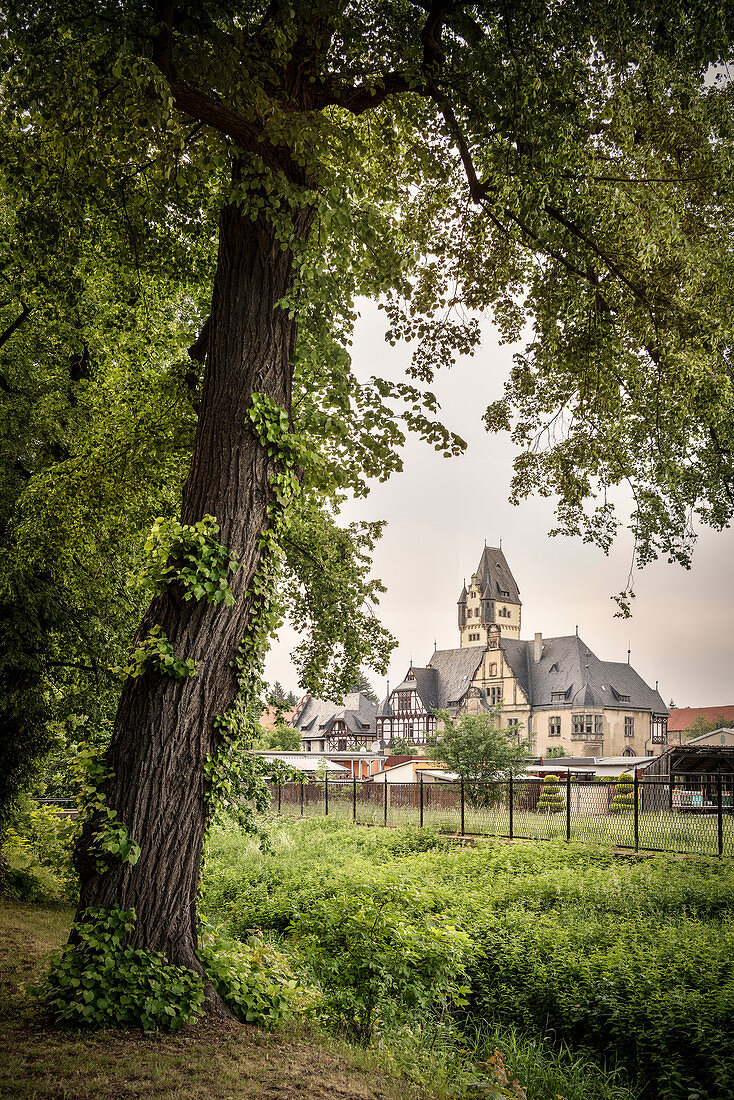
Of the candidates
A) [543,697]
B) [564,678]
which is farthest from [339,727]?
[564,678]

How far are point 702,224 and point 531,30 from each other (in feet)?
13.5

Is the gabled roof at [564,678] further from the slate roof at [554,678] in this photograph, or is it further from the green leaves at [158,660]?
the green leaves at [158,660]

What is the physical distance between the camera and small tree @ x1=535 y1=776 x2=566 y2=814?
2128cm

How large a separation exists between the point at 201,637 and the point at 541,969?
6.43 m

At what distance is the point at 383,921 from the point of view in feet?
23.3

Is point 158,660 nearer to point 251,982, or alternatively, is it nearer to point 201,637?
point 201,637

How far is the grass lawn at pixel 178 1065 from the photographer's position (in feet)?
12.9

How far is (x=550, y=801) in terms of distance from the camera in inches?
861

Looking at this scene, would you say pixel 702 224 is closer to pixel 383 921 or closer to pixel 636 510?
pixel 636 510

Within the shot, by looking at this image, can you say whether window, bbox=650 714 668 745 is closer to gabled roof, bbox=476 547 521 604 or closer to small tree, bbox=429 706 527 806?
gabled roof, bbox=476 547 521 604

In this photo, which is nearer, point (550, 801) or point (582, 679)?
point (550, 801)

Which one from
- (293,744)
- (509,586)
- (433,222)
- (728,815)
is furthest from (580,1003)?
(509,586)

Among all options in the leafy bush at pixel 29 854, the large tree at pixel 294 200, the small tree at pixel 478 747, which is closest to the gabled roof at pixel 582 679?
the small tree at pixel 478 747

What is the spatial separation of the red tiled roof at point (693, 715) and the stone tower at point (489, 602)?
2428 centimetres
